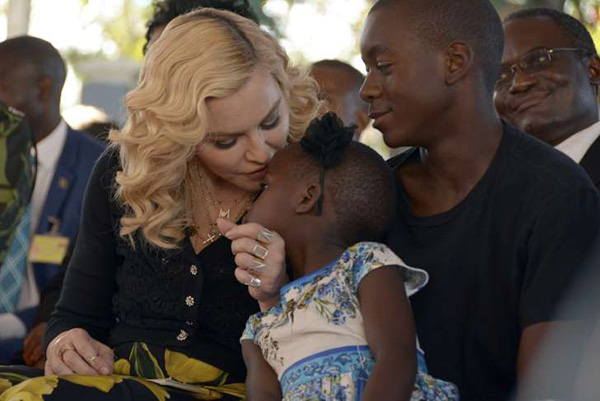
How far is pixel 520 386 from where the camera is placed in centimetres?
271

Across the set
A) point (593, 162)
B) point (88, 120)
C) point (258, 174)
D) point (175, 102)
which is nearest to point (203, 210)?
point (258, 174)

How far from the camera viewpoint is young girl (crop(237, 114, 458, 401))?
2.71 meters

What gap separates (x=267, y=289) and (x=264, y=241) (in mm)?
132

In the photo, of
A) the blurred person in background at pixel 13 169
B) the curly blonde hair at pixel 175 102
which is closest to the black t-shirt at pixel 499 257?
the curly blonde hair at pixel 175 102

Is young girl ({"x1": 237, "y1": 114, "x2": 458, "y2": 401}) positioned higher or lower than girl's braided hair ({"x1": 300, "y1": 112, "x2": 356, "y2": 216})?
lower

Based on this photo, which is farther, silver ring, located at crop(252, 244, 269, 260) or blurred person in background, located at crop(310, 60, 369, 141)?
Result: blurred person in background, located at crop(310, 60, 369, 141)

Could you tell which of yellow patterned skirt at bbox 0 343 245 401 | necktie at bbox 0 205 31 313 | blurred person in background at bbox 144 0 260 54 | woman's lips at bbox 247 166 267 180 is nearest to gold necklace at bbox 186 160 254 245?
woman's lips at bbox 247 166 267 180

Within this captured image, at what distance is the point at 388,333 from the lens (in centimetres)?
268

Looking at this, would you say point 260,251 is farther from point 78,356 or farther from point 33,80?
point 33,80

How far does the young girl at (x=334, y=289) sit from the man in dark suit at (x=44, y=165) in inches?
81.0

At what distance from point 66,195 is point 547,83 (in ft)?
→ 7.92

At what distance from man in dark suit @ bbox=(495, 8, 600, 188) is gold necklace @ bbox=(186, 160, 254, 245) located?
1.33 meters

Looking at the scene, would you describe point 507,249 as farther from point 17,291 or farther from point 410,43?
point 17,291

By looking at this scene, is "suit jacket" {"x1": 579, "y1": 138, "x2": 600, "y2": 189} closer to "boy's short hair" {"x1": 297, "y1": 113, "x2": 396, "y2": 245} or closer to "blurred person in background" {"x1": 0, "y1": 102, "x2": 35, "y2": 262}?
"boy's short hair" {"x1": 297, "y1": 113, "x2": 396, "y2": 245}
